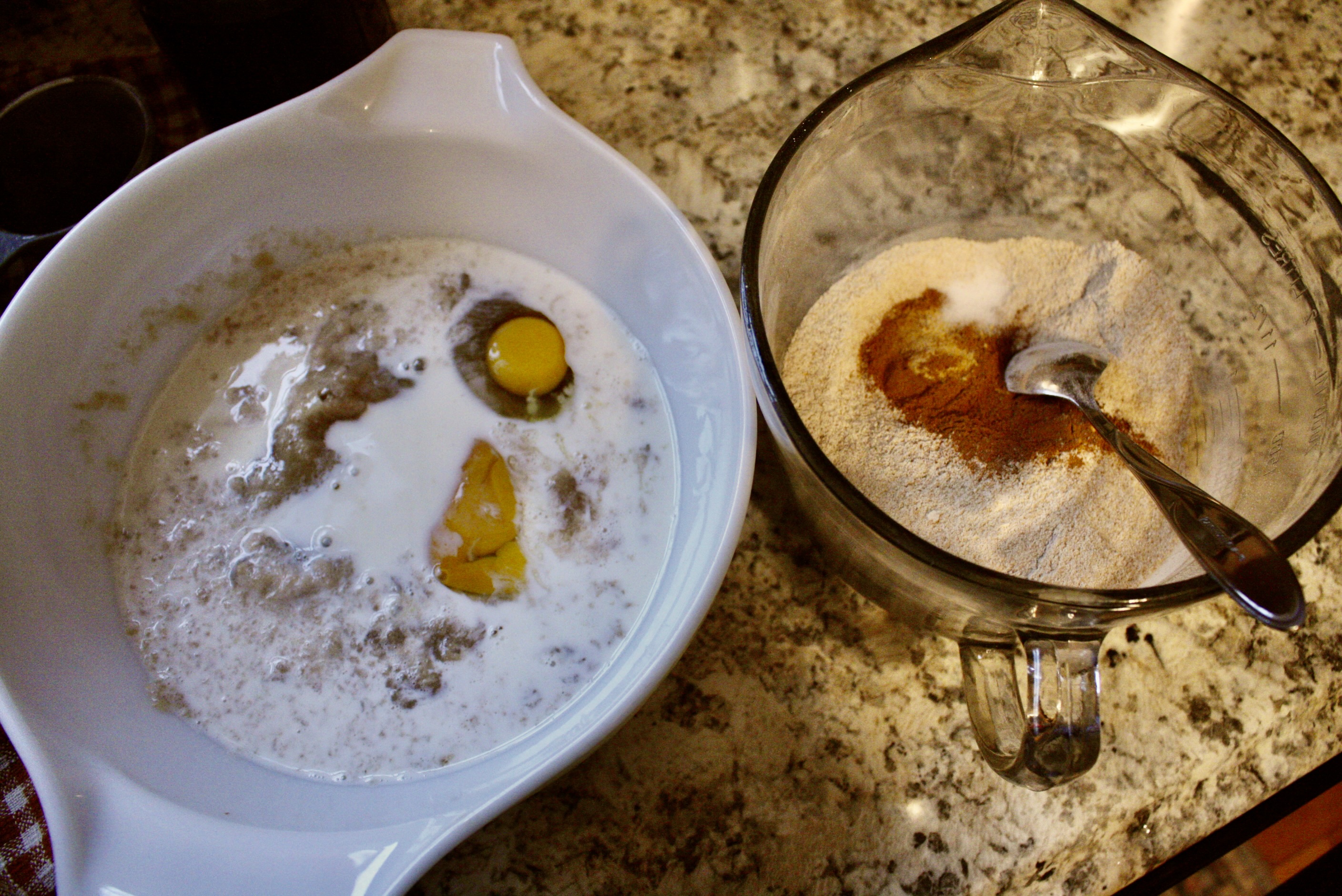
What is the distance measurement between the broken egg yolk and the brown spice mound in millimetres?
384

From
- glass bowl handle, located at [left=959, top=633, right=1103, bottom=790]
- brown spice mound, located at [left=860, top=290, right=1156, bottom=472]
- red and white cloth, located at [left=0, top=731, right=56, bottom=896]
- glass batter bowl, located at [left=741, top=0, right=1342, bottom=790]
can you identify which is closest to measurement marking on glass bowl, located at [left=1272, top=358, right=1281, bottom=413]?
glass batter bowl, located at [left=741, top=0, right=1342, bottom=790]

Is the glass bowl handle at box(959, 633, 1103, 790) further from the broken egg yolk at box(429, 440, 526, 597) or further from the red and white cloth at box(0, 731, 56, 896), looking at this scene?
the red and white cloth at box(0, 731, 56, 896)

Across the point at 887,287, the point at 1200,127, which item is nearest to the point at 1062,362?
the point at 887,287

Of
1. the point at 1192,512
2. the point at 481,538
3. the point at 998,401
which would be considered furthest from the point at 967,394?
the point at 481,538

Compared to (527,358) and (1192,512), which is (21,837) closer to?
(527,358)

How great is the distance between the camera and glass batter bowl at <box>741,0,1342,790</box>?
606mm

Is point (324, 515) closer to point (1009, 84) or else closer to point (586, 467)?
point (586, 467)

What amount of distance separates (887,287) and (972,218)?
19 centimetres

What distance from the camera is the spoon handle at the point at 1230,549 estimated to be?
0.51 metres

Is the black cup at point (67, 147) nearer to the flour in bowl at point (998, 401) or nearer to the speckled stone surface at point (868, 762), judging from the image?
the speckled stone surface at point (868, 762)

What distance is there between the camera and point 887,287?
2.67ft

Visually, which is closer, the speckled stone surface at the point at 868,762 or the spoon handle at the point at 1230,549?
the spoon handle at the point at 1230,549

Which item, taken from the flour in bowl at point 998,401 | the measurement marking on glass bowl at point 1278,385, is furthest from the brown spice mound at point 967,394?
the measurement marking on glass bowl at point 1278,385

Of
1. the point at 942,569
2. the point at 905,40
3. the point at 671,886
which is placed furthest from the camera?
the point at 905,40
